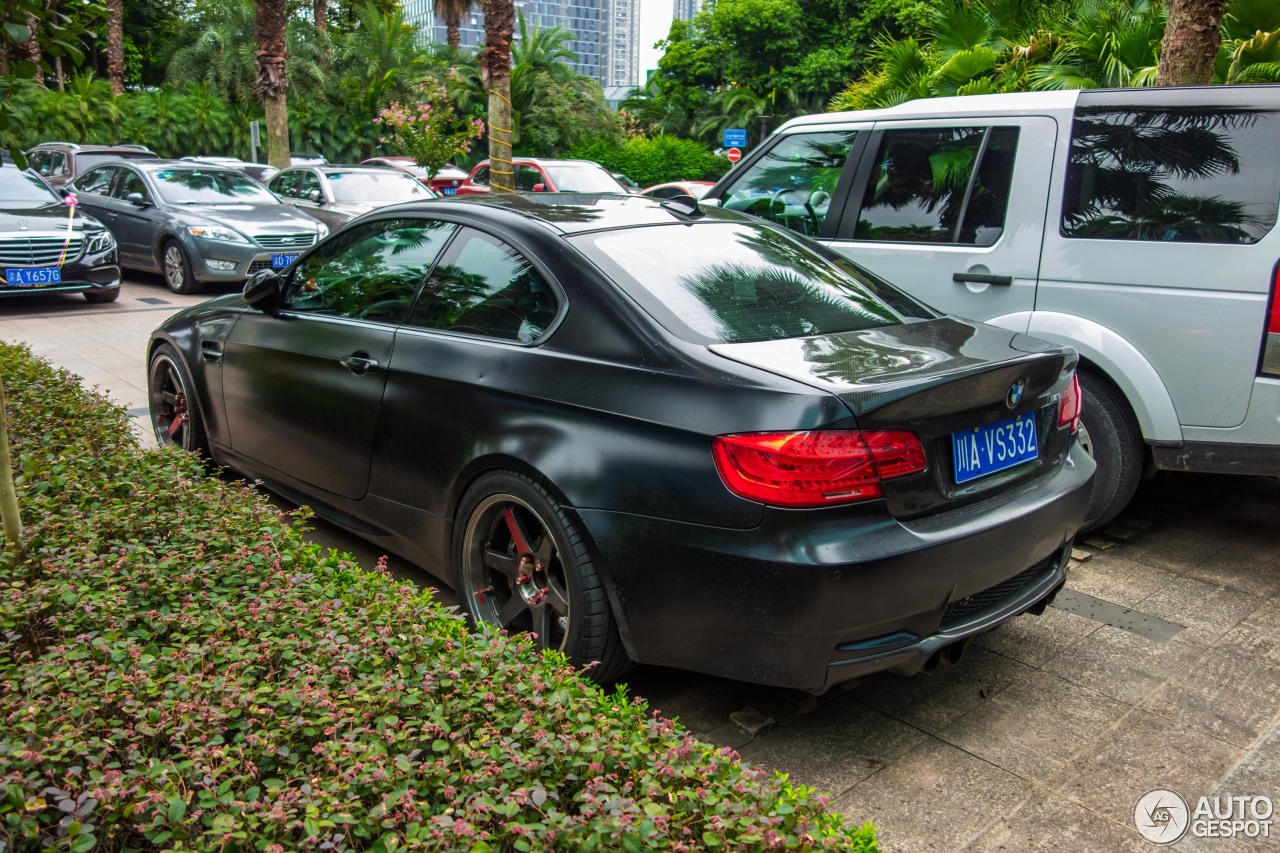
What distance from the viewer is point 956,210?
5.10 metres

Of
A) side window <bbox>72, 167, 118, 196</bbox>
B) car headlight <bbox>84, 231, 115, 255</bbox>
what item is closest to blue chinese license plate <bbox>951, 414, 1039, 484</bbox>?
car headlight <bbox>84, 231, 115, 255</bbox>

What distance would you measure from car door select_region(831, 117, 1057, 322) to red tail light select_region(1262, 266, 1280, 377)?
3.08 feet

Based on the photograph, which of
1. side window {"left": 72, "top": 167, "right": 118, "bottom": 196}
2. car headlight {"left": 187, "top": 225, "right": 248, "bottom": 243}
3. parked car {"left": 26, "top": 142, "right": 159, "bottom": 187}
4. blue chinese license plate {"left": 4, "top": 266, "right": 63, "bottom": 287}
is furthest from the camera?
parked car {"left": 26, "top": 142, "right": 159, "bottom": 187}

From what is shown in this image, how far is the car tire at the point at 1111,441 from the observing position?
464cm

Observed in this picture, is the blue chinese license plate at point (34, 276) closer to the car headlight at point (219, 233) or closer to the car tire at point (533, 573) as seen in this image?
the car headlight at point (219, 233)

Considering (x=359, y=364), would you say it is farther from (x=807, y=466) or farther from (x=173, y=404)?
(x=173, y=404)

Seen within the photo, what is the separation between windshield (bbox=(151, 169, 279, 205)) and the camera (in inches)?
524

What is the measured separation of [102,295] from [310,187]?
374 centimetres

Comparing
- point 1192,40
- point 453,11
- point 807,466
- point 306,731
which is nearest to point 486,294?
point 807,466

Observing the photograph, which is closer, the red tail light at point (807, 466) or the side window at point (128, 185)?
the red tail light at point (807, 466)

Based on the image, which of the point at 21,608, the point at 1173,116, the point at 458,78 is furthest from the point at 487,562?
the point at 458,78

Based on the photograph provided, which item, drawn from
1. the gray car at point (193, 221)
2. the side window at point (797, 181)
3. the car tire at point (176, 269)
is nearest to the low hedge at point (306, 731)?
the side window at point (797, 181)

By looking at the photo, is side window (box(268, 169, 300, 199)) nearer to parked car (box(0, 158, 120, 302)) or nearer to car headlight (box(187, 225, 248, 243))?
car headlight (box(187, 225, 248, 243))

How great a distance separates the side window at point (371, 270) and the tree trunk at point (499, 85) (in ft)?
28.5
